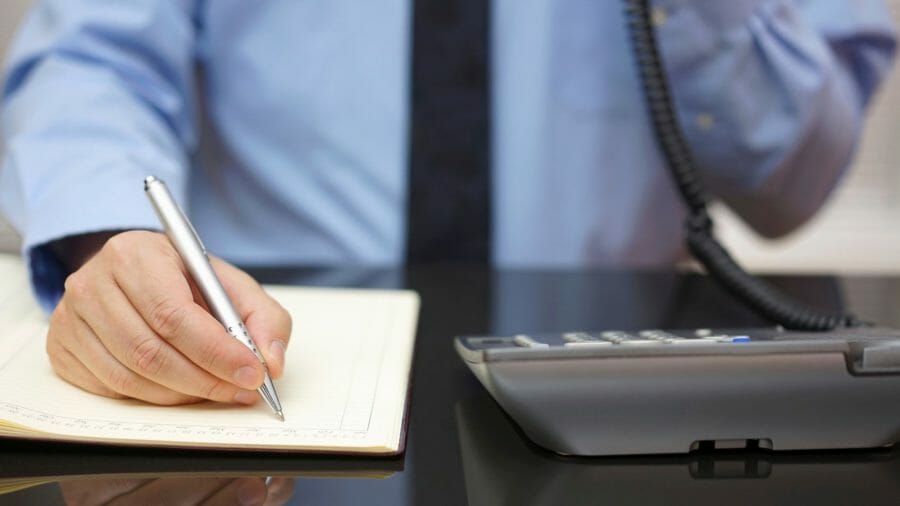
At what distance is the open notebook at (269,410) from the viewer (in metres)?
0.32

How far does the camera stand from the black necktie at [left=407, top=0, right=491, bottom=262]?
75 centimetres

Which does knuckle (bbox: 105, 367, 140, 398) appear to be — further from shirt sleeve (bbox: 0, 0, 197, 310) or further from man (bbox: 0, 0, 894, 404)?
man (bbox: 0, 0, 894, 404)

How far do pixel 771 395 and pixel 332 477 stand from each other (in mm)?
165

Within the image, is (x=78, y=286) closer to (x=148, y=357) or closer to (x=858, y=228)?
(x=148, y=357)

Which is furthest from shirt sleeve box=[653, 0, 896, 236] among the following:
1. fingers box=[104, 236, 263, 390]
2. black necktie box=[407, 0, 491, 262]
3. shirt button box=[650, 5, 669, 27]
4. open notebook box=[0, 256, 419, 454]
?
fingers box=[104, 236, 263, 390]

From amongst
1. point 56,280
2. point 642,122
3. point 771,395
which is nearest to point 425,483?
point 771,395

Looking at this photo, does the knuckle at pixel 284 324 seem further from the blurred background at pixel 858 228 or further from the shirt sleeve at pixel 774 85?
the blurred background at pixel 858 228

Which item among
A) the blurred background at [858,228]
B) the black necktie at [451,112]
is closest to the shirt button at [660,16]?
the black necktie at [451,112]

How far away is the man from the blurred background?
34.9 inches

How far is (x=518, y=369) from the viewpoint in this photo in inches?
12.6

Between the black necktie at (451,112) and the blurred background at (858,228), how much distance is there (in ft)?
3.56

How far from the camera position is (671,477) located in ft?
1.05

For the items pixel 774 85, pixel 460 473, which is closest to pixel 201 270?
pixel 460 473

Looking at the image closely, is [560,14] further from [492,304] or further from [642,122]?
[492,304]
